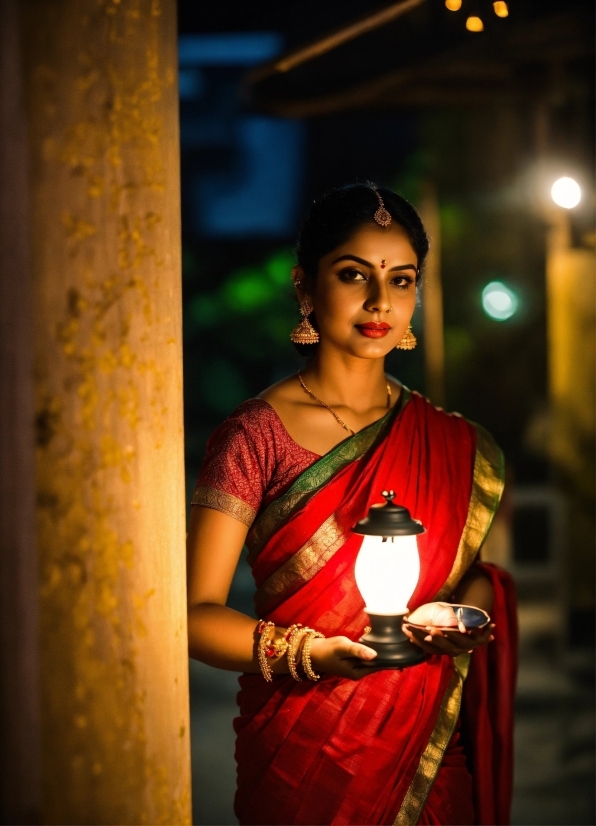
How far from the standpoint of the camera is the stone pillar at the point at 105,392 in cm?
144

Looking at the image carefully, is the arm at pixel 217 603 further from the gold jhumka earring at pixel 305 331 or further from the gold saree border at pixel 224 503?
the gold jhumka earring at pixel 305 331

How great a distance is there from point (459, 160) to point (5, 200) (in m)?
7.67

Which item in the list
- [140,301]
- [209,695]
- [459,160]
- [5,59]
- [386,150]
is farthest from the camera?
[386,150]

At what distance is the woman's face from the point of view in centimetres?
232

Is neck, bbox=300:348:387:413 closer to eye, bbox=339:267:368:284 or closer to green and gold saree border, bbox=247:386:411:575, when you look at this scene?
green and gold saree border, bbox=247:386:411:575

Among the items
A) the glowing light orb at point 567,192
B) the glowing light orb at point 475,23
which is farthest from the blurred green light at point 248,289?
the glowing light orb at point 475,23

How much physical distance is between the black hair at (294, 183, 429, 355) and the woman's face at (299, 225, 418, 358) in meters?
0.03

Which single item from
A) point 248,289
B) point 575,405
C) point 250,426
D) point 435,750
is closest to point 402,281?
point 250,426

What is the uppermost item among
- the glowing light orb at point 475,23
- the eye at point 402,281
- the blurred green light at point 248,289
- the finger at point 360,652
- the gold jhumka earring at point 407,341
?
the blurred green light at point 248,289

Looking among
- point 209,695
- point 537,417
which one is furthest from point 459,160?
point 209,695

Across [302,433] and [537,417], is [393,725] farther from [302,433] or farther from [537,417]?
[537,417]

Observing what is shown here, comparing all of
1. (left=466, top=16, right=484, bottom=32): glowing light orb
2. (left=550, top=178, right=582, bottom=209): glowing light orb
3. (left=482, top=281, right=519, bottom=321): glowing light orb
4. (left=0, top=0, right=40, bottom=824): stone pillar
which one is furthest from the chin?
(left=482, top=281, right=519, bottom=321): glowing light orb

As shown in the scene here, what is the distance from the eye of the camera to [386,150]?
11039 millimetres

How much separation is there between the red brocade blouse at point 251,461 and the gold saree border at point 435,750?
2.19 ft
